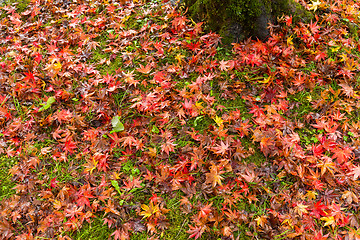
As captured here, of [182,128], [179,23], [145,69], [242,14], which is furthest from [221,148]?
[179,23]

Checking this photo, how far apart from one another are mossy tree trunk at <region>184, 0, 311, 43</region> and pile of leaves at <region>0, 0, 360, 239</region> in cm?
13

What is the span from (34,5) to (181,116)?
12.2 ft

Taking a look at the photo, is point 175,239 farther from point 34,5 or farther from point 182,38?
point 34,5

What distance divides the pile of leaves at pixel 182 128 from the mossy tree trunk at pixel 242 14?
0.43ft

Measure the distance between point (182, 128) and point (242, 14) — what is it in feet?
5.62

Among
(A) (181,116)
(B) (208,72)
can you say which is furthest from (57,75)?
(B) (208,72)

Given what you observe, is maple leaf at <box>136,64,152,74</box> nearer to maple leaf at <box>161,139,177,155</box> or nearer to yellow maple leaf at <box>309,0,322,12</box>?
maple leaf at <box>161,139,177,155</box>

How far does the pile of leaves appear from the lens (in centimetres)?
222

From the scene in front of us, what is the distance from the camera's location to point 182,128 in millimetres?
2637

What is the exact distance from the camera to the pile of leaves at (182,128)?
7.29 feet

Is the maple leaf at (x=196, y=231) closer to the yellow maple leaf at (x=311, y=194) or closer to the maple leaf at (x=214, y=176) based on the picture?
the maple leaf at (x=214, y=176)

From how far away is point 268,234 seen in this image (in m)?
2.07

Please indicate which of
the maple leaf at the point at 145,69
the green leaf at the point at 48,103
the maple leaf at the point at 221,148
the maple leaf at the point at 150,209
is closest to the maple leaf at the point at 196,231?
the maple leaf at the point at 150,209

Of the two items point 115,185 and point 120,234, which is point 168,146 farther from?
point 120,234
